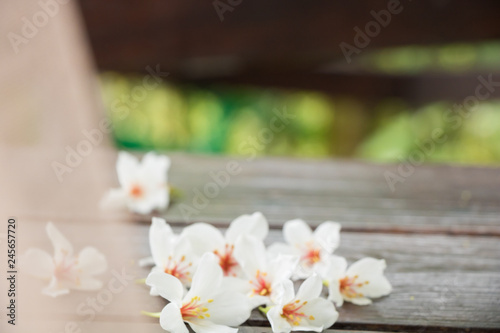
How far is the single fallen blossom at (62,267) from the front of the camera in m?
0.78

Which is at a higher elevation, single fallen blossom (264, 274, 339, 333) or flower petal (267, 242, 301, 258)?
flower petal (267, 242, 301, 258)

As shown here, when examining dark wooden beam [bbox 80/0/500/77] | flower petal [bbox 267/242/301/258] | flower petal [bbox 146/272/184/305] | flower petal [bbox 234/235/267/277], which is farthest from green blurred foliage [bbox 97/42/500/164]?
flower petal [bbox 146/272/184/305]

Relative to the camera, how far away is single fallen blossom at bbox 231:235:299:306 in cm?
76

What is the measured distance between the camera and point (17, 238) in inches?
35.4

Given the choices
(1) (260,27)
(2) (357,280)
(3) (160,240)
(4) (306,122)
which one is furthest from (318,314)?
(4) (306,122)

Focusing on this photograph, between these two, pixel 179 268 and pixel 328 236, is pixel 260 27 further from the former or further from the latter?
pixel 179 268

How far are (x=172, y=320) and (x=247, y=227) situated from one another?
228mm

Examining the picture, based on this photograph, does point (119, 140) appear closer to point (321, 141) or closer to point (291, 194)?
point (321, 141)

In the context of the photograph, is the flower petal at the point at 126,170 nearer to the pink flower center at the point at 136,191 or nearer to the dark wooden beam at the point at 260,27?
the pink flower center at the point at 136,191

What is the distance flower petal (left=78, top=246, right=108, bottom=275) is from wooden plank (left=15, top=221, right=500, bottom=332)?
20 mm

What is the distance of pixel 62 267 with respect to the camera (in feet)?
2.60

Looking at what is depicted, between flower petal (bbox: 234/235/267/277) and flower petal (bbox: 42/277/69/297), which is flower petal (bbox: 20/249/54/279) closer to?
flower petal (bbox: 42/277/69/297)

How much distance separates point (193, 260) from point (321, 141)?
2.89 m

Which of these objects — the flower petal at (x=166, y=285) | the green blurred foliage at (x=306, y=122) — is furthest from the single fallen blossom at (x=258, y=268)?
the green blurred foliage at (x=306, y=122)
